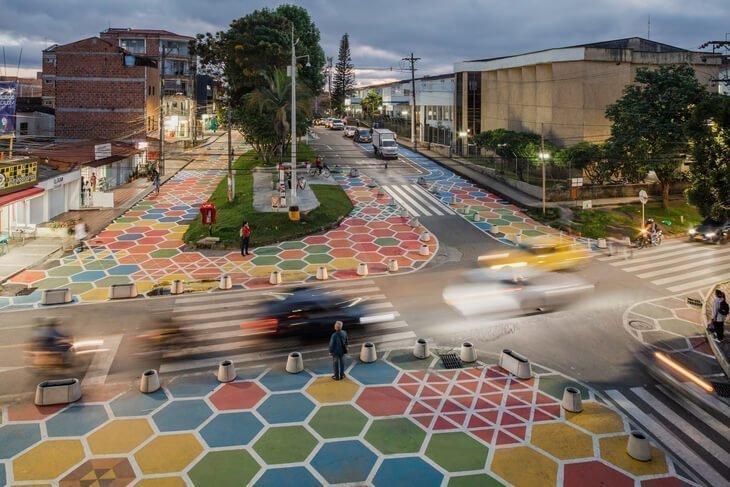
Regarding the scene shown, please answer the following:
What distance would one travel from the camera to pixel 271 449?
10.5m

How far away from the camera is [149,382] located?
1258 centimetres

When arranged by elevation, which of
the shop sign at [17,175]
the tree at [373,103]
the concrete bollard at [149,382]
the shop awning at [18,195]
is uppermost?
the tree at [373,103]

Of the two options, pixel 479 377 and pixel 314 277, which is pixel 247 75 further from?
pixel 479 377

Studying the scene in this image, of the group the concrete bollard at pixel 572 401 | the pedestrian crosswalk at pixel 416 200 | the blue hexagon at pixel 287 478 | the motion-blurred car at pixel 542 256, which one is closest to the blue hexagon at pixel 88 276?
the blue hexagon at pixel 287 478

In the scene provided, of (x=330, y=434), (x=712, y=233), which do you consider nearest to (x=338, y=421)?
(x=330, y=434)

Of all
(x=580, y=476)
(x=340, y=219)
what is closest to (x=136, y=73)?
(x=340, y=219)

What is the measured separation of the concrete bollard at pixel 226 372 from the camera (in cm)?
1316

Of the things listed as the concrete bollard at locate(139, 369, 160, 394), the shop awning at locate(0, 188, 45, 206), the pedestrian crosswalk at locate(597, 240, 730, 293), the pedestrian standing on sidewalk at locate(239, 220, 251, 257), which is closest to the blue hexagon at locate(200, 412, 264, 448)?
the concrete bollard at locate(139, 369, 160, 394)

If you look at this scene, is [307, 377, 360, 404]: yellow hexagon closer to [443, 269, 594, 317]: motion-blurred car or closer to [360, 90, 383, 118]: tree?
[443, 269, 594, 317]: motion-blurred car

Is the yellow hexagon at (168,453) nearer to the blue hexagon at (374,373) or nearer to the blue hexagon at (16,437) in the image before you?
the blue hexagon at (16,437)

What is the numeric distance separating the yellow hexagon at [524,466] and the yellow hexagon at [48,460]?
7922 millimetres

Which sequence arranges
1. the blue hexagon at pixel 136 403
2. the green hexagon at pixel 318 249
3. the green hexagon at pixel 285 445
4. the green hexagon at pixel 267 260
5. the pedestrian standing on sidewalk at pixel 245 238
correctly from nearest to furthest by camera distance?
the green hexagon at pixel 285 445 → the blue hexagon at pixel 136 403 → the green hexagon at pixel 267 260 → the pedestrian standing on sidewalk at pixel 245 238 → the green hexagon at pixel 318 249

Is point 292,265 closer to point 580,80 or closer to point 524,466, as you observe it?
point 524,466

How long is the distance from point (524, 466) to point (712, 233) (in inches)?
967
